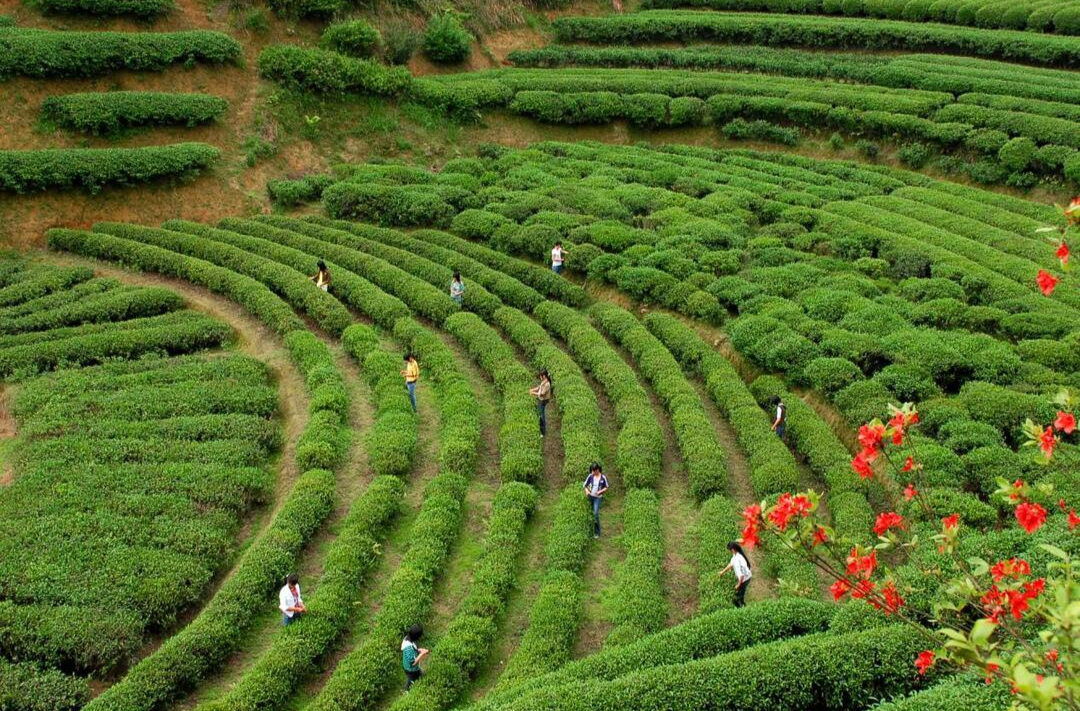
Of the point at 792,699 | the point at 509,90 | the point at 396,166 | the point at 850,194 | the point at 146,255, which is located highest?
the point at 509,90

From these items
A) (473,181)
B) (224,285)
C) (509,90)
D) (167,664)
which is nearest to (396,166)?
(473,181)

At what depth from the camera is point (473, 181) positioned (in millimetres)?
31797

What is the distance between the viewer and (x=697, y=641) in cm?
1216

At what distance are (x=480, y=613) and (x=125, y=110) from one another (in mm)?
24071

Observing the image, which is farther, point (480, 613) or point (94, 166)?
point (94, 166)

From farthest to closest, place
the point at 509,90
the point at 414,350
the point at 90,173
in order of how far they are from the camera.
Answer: the point at 509,90 → the point at 90,173 → the point at 414,350

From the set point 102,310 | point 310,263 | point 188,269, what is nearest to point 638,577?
point 310,263

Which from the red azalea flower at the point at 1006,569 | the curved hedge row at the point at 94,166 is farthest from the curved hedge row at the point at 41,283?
the red azalea flower at the point at 1006,569

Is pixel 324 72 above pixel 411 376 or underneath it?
above

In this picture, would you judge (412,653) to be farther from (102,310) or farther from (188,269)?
(188,269)

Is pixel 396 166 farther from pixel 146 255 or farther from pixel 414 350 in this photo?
pixel 414 350

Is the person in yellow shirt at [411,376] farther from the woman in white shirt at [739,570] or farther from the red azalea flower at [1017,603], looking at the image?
the red azalea flower at [1017,603]

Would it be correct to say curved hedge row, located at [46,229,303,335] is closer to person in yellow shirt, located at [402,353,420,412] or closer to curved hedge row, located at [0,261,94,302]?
curved hedge row, located at [0,261,94,302]

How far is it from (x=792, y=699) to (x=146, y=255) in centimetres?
2245
